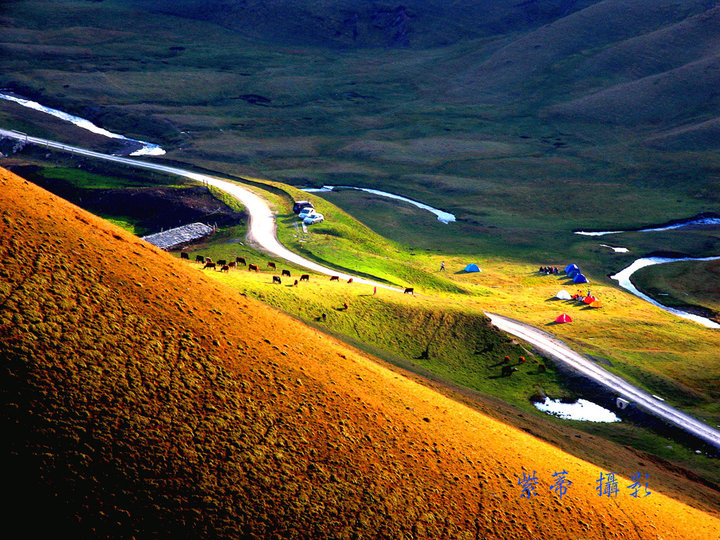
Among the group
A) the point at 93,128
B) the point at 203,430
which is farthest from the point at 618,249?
the point at 93,128

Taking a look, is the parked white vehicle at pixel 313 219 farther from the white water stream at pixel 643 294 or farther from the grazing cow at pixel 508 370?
the white water stream at pixel 643 294

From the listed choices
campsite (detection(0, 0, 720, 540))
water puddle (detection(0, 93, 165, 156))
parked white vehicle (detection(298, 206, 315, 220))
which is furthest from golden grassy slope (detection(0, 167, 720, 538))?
water puddle (detection(0, 93, 165, 156))

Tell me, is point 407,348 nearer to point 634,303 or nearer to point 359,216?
point 634,303

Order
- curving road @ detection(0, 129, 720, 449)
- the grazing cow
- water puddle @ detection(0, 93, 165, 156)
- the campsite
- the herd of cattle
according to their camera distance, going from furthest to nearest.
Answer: water puddle @ detection(0, 93, 165, 156) → the herd of cattle → the grazing cow → curving road @ detection(0, 129, 720, 449) → the campsite

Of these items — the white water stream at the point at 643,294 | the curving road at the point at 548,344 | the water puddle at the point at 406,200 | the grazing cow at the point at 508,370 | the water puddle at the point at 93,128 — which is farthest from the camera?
the water puddle at the point at 93,128

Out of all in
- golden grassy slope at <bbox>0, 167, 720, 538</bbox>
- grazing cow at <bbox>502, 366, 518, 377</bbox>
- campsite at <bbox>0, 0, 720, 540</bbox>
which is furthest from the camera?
grazing cow at <bbox>502, 366, 518, 377</bbox>

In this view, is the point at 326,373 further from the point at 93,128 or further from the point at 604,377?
the point at 93,128

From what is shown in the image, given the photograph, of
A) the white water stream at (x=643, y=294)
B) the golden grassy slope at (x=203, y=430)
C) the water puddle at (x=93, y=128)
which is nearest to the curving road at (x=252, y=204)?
the water puddle at (x=93, y=128)

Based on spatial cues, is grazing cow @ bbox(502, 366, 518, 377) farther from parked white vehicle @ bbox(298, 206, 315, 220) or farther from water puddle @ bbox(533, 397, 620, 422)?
parked white vehicle @ bbox(298, 206, 315, 220)
